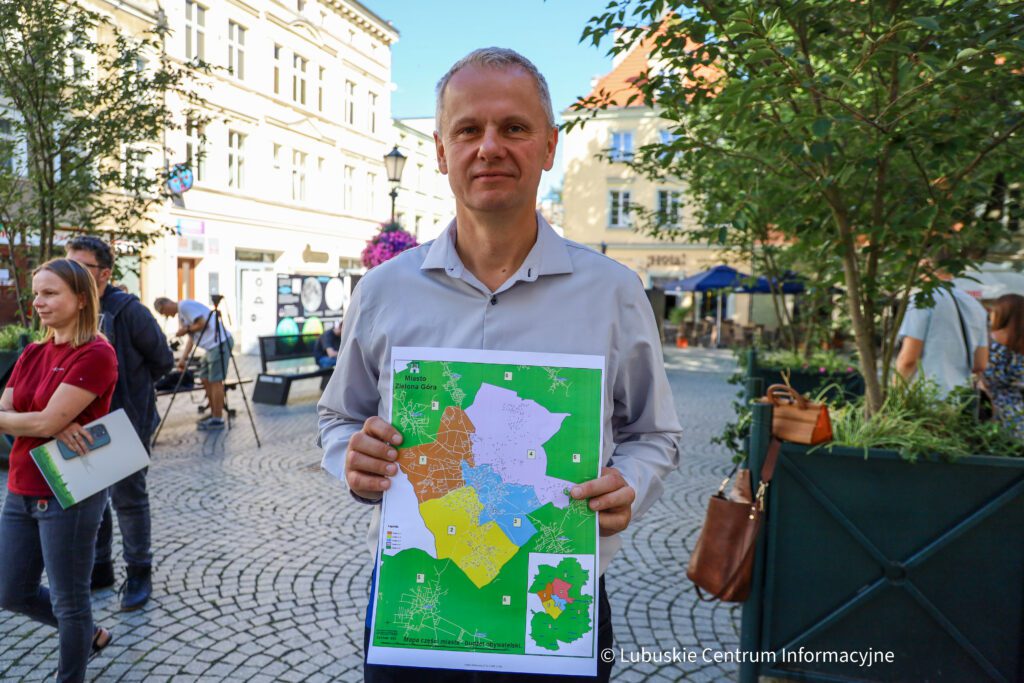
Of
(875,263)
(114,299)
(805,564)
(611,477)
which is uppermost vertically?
(875,263)

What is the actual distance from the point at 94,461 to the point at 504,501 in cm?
242

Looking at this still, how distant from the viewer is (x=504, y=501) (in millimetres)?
1524

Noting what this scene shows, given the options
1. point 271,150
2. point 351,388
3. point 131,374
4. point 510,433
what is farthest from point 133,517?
point 271,150

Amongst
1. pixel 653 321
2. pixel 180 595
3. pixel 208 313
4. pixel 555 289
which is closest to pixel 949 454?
pixel 653 321

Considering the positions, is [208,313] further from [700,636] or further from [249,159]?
[249,159]

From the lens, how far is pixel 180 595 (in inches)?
170

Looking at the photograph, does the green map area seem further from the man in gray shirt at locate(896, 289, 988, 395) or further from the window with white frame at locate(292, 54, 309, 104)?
the window with white frame at locate(292, 54, 309, 104)

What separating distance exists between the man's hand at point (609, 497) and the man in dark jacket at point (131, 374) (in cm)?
335

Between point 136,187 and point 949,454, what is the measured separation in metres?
7.80

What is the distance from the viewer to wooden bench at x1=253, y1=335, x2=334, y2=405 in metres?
11.6

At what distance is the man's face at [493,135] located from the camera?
159cm

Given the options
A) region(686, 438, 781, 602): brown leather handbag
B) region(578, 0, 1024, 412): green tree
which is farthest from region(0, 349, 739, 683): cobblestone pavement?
region(578, 0, 1024, 412): green tree

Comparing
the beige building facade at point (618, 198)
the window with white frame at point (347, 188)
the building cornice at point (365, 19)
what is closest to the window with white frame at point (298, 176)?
the window with white frame at point (347, 188)

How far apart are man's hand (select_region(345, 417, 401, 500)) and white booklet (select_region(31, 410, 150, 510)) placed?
2.05 metres
